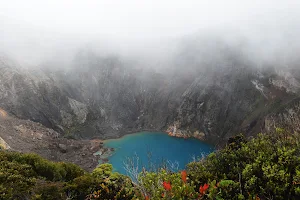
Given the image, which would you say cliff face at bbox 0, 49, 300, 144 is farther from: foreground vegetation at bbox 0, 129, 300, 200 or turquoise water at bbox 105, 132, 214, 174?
foreground vegetation at bbox 0, 129, 300, 200

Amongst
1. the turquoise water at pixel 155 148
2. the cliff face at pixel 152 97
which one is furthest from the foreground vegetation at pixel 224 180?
the cliff face at pixel 152 97

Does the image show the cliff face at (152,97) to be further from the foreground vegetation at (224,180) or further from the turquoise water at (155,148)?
the foreground vegetation at (224,180)

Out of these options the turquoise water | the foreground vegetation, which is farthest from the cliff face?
the foreground vegetation

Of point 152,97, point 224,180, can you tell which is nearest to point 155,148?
point 152,97

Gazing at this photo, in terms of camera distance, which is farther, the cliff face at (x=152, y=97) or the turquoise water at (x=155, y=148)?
the cliff face at (x=152, y=97)

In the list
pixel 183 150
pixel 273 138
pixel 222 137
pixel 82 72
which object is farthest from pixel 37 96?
pixel 273 138

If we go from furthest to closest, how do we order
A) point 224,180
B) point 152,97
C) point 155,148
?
point 152,97 < point 155,148 < point 224,180

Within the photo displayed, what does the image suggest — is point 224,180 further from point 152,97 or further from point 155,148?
point 152,97
